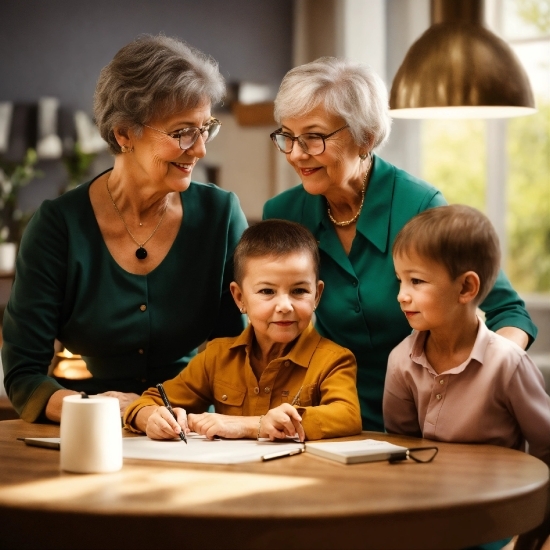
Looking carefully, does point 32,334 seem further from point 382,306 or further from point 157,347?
point 382,306

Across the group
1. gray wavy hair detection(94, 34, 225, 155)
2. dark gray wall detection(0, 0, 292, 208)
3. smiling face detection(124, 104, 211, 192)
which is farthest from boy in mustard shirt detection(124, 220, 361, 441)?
dark gray wall detection(0, 0, 292, 208)

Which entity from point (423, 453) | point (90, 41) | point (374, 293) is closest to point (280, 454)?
point (423, 453)

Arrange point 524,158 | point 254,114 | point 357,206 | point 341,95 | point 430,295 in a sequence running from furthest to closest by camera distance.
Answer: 1. point 254,114
2. point 524,158
3. point 357,206
4. point 341,95
5. point 430,295

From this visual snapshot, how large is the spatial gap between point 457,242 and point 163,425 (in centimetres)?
68

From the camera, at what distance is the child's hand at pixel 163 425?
1670 mm

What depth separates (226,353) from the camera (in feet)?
6.32

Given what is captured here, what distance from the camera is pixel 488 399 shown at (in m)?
1.72

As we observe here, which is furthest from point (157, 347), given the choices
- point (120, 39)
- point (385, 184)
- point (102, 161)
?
point (120, 39)

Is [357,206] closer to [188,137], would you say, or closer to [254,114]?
[188,137]

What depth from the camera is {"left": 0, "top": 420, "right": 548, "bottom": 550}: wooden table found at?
1172 mm

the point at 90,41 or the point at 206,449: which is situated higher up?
the point at 90,41

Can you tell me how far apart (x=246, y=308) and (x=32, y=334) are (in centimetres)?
51

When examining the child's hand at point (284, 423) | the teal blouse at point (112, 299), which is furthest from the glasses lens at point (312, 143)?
the child's hand at point (284, 423)

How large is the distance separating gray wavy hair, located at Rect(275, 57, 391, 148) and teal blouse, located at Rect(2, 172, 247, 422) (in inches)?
13.7
